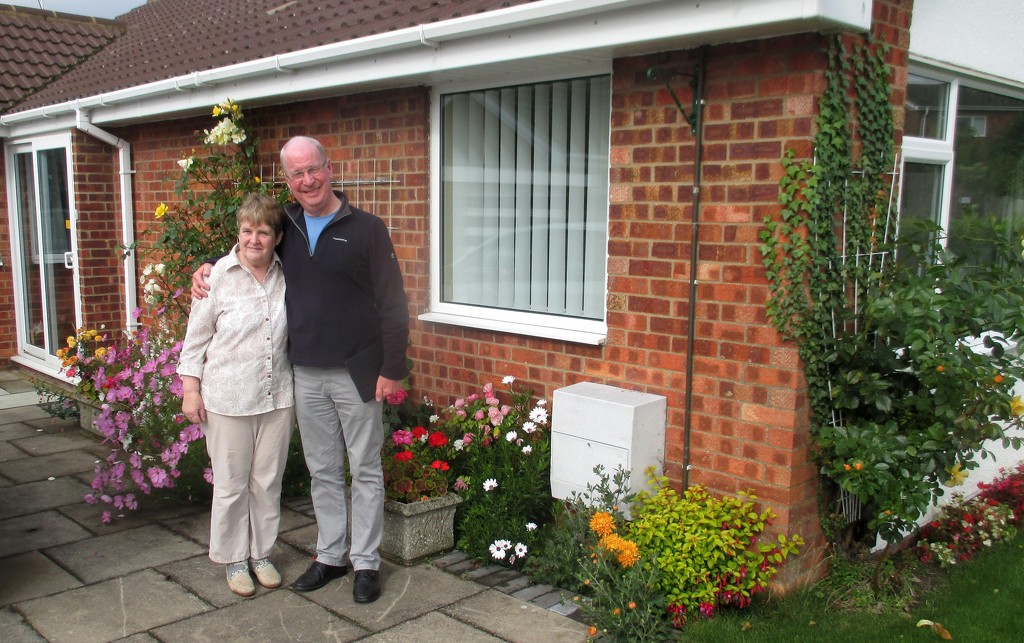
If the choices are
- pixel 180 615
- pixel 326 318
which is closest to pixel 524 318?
pixel 326 318

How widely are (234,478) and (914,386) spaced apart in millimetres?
2941

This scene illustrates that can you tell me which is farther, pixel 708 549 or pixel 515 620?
pixel 515 620

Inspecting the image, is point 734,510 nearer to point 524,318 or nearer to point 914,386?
point 914,386

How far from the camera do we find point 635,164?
13.4 feet

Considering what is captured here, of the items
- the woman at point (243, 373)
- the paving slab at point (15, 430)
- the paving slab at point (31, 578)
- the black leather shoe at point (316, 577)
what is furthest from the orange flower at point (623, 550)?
the paving slab at point (15, 430)

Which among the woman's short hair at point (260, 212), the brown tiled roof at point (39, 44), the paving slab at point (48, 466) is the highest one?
the brown tiled roof at point (39, 44)

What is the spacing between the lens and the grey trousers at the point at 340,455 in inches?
149

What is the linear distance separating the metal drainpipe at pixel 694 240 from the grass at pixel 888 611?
26.4 inches

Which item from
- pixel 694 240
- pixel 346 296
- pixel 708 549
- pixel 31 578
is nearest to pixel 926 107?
pixel 694 240

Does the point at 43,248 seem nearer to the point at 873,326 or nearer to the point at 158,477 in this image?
the point at 158,477

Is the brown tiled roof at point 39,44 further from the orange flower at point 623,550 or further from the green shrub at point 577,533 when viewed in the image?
the orange flower at point 623,550

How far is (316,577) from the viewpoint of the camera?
3941 millimetres

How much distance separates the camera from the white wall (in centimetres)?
422

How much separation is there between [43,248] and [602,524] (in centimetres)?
737
